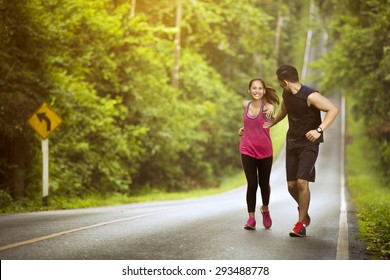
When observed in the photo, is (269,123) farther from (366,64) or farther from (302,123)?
(366,64)

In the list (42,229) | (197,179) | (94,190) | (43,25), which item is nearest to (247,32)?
(197,179)

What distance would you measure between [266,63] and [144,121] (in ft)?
65.7

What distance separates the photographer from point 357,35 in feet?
64.5

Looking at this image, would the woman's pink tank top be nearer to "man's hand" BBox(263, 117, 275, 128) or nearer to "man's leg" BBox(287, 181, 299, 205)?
"man's hand" BBox(263, 117, 275, 128)

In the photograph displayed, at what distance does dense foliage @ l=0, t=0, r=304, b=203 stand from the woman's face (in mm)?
7591

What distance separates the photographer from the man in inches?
277

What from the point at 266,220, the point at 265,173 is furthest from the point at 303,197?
the point at 266,220

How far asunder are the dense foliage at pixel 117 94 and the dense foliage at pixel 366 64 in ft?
21.5

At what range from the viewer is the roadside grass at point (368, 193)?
7324 millimetres

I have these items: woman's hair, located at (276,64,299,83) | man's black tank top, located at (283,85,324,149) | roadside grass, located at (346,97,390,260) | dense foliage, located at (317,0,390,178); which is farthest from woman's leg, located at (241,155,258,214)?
dense foliage, located at (317,0,390,178)

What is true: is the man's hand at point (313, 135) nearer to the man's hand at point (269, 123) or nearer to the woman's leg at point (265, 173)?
the man's hand at point (269, 123)

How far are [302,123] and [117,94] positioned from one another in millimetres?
15915

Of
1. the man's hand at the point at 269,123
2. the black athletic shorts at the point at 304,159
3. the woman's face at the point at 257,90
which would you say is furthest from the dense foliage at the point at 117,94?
the black athletic shorts at the point at 304,159

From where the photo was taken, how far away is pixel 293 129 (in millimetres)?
7250
